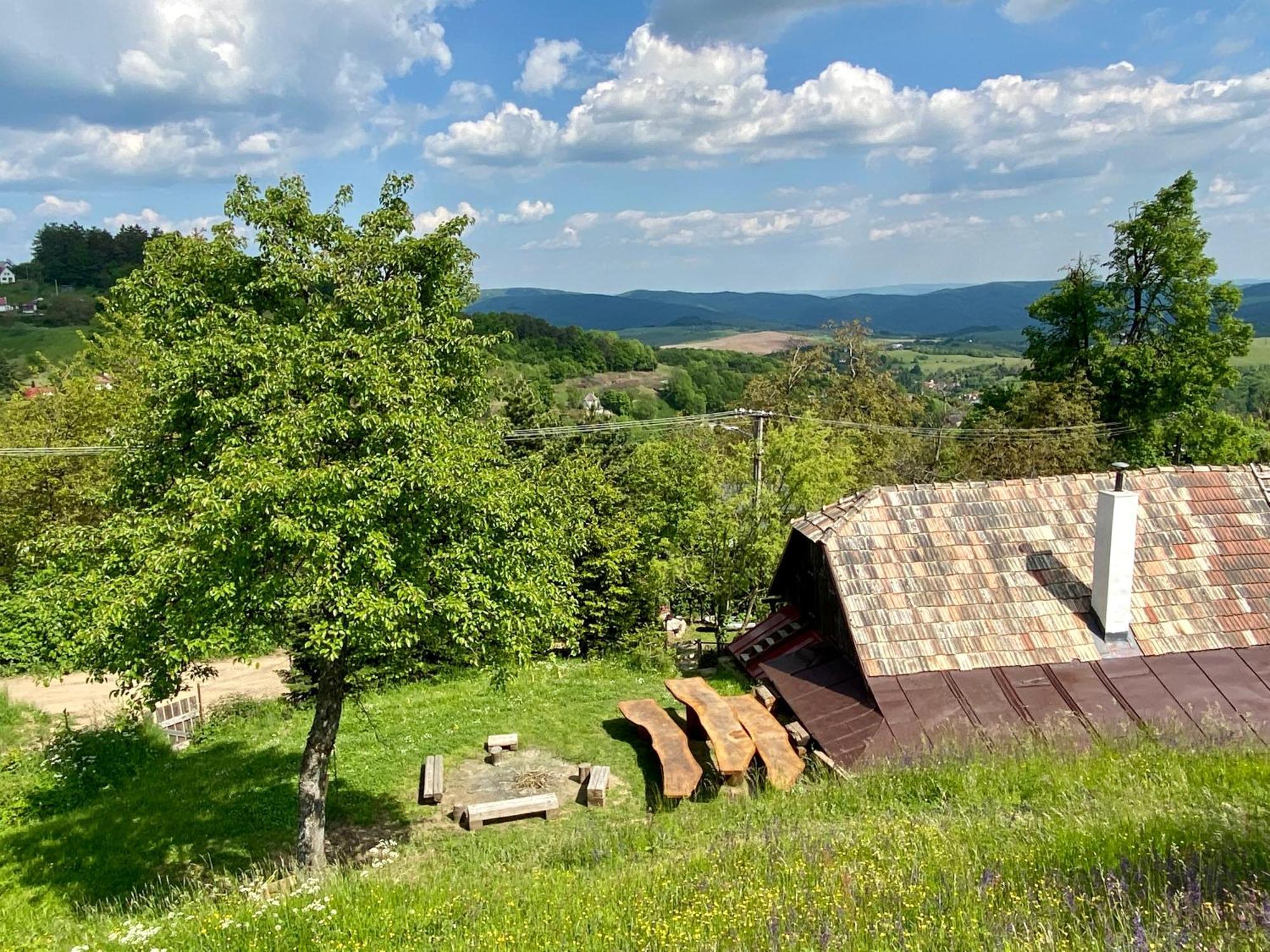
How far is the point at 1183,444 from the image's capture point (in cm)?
3136

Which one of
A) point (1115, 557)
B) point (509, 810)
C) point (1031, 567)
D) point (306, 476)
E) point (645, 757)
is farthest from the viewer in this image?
point (645, 757)

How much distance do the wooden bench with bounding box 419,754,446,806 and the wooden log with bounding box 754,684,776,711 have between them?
562 cm

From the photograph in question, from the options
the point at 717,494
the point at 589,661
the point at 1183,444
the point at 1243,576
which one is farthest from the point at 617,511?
the point at 1183,444

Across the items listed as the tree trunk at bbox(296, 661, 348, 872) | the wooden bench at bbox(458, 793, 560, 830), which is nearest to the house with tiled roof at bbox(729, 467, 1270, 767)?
the wooden bench at bbox(458, 793, 560, 830)

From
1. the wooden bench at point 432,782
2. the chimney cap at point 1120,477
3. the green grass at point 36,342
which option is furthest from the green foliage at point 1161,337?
the green grass at point 36,342

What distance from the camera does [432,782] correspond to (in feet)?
41.3

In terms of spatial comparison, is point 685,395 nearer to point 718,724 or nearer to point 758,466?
point 758,466

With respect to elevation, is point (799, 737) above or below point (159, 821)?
above

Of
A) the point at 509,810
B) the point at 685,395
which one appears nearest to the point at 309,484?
the point at 509,810

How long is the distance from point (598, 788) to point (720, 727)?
2.20 metres

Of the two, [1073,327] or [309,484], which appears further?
[1073,327]

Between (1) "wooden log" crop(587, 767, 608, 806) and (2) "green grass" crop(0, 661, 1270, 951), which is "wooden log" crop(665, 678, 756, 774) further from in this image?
(1) "wooden log" crop(587, 767, 608, 806)

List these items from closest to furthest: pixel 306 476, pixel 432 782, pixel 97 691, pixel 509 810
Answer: pixel 306 476 → pixel 509 810 → pixel 432 782 → pixel 97 691

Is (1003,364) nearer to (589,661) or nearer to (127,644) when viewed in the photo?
(589,661)
